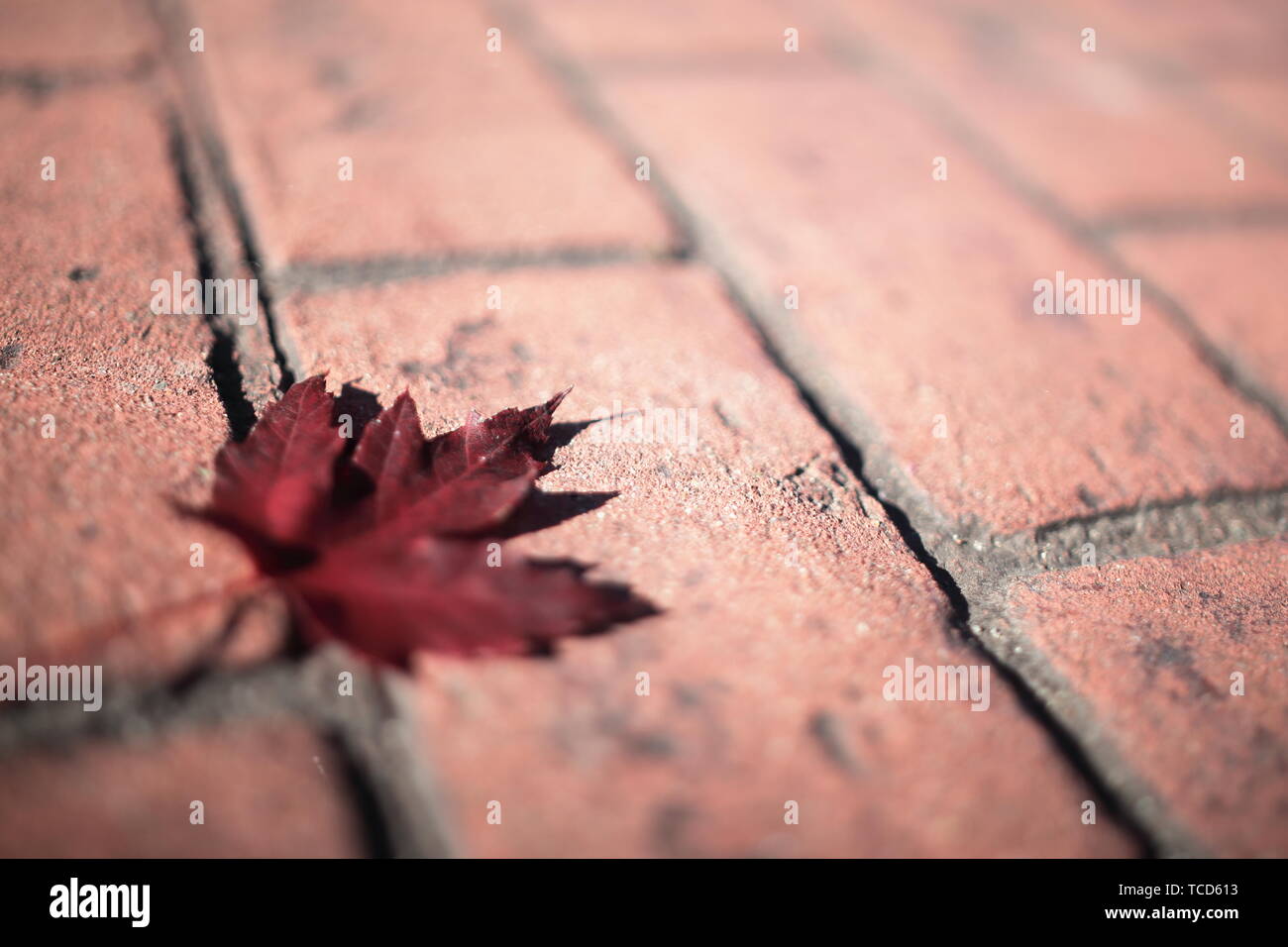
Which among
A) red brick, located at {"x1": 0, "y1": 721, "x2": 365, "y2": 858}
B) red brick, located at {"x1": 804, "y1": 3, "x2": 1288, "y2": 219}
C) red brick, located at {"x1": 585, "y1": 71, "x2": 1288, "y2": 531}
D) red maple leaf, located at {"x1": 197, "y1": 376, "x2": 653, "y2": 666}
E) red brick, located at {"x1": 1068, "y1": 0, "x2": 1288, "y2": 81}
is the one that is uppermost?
red brick, located at {"x1": 1068, "y1": 0, "x2": 1288, "y2": 81}

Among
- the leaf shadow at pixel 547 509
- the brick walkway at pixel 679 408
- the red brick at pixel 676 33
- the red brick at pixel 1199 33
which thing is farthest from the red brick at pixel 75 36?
the red brick at pixel 1199 33

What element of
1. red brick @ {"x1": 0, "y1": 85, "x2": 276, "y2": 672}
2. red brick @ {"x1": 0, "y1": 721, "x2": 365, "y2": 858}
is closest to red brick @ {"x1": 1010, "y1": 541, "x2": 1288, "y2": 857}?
red brick @ {"x1": 0, "y1": 721, "x2": 365, "y2": 858}

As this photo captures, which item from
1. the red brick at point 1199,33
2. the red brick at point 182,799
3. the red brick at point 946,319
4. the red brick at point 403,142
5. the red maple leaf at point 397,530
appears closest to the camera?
the red brick at point 182,799

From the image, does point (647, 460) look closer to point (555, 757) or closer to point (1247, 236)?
point (555, 757)

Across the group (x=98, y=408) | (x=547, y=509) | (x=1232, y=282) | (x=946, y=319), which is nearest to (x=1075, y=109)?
(x=1232, y=282)

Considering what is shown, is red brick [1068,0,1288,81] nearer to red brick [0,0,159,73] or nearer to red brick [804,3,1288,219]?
red brick [804,3,1288,219]

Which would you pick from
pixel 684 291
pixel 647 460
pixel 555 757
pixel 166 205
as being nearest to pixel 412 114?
pixel 166 205

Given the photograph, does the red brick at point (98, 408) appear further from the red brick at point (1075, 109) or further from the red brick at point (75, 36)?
the red brick at point (1075, 109)
